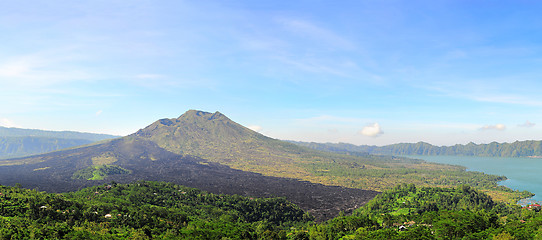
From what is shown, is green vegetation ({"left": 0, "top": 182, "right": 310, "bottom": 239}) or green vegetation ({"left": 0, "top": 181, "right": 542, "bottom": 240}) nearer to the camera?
green vegetation ({"left": 0, "top": 182, "right": 310, "bottom": 239})

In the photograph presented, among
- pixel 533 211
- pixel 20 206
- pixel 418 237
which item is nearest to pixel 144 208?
pixel 20 206

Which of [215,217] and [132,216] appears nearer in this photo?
[132,216]

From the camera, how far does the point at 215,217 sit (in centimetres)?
10794

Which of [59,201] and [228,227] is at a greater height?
[59,201]

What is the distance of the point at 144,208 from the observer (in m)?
94.1

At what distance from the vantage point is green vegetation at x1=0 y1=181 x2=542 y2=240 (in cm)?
6756

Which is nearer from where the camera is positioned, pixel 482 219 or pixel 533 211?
pixel 482 219

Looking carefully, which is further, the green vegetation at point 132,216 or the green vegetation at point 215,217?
the green vegetation at point 215,217

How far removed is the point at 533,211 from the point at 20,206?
161874 mm

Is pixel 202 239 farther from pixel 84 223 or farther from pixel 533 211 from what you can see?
pixel 533 211

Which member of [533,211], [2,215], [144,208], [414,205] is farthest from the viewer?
[414,205]

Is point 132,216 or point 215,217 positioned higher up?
point 132,216

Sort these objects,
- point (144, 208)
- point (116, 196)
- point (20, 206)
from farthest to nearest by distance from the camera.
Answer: point (116, 196), point (144, 208), point (20, 206)

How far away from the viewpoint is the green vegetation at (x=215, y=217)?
67.6 meters
